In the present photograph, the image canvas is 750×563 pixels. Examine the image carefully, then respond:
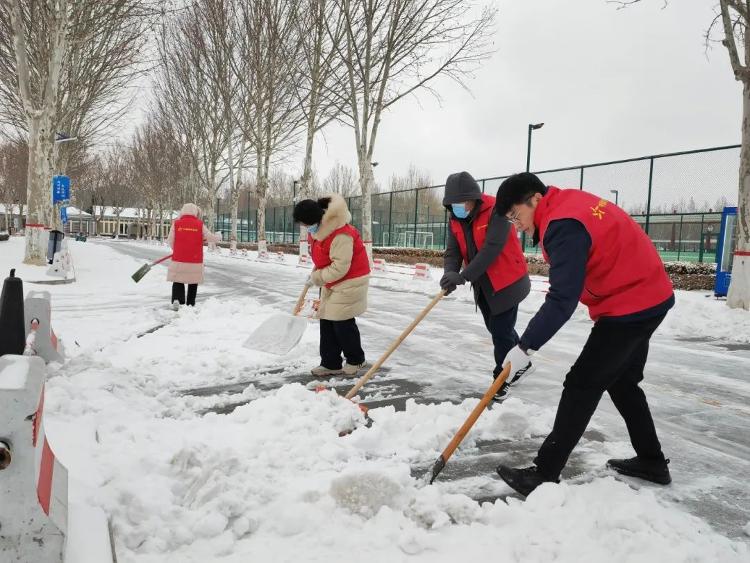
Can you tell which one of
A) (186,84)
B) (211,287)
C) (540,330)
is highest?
(186,84)

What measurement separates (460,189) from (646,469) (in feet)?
7.32

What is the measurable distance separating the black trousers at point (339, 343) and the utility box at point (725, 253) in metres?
9.68

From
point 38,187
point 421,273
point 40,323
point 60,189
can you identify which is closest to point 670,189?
point 421,273

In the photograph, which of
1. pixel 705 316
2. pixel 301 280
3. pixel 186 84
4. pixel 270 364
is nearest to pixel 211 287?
pixel 301 280

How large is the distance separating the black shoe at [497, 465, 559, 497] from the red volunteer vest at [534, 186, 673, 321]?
88 cm

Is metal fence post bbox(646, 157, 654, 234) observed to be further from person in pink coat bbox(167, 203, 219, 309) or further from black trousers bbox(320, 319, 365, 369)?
black trousers bbox(320, 319, 365, 369)

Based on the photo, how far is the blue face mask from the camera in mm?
4219

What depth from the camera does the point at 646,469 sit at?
299 centimetres

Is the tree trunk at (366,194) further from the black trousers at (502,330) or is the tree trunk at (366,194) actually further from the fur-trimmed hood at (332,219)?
the black trousers at (502,330)

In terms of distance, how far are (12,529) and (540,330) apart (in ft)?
7.22

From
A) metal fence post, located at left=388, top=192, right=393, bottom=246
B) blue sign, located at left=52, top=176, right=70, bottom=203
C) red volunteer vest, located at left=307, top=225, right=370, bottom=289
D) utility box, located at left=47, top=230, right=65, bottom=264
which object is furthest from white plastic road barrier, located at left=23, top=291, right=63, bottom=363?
metal fence post, located at left=388, top=192, right=393, bottom=246

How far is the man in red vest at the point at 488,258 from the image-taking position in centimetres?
416

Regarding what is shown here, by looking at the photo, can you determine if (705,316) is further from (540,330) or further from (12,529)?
(12,529)

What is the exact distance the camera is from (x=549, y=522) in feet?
7.94
